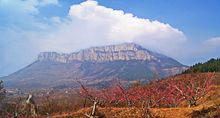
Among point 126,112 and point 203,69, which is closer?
point 126,112

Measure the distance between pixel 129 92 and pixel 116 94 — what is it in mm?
4322

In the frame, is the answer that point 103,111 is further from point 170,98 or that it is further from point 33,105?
point 33,105

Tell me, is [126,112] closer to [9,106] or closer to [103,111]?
[103,111]

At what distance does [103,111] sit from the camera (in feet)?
135

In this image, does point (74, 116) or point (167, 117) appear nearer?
point (167, 117)

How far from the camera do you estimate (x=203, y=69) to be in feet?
424

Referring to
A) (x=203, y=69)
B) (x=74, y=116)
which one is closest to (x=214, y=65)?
(x=203, y=69)

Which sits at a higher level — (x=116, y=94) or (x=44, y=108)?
(x=116, y=94)

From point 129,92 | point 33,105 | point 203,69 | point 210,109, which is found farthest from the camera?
point 203,69

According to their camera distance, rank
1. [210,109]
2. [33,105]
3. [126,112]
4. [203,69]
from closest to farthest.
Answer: [210,109] → [126,112] → [33,105] → [203,69]

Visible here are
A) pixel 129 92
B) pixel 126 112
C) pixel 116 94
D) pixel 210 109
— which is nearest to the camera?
pixel 210 109

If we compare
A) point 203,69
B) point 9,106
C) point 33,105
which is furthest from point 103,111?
point 203,69

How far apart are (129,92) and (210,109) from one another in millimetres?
15474

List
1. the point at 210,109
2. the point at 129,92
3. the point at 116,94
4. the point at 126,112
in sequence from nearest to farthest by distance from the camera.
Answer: the point at 210,109
the point at 126,112
the point at 129,92
the point at 116,94
